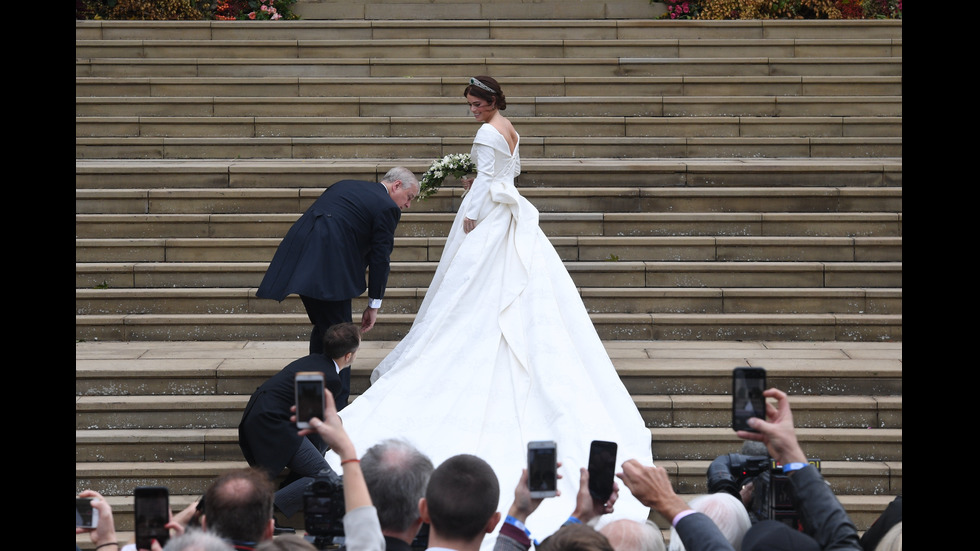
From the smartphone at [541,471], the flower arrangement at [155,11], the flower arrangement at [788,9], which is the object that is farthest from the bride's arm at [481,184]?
Result: the flower arrangement at [155,11]

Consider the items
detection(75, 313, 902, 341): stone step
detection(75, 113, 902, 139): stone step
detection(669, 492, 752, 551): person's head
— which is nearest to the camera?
detection(669, 492, 752, 551): person's head

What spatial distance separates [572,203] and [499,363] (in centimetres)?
307

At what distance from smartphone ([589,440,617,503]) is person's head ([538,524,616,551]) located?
0.47m

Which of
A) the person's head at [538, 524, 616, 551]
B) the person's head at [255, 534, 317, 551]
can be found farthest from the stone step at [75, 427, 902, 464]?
the person's head at [538, 524, 616, 551]

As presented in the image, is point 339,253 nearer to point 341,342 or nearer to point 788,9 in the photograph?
point 341,342

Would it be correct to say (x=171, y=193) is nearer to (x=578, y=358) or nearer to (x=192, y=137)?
(x=192, y=137)

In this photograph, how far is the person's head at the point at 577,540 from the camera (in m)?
2.29

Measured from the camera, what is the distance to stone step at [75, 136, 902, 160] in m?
9.43

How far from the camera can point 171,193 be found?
848 cm

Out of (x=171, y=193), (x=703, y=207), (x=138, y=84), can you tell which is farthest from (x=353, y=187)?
(x=138, y=84)

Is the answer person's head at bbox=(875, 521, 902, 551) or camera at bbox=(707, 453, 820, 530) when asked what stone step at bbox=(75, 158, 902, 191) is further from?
person's head at bbox=(875, 521, 902, 551)

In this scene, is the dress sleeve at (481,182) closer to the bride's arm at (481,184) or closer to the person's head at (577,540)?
the bride's arm at (481,184)

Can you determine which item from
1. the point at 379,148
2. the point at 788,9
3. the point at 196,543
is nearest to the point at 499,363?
the point at 196,543

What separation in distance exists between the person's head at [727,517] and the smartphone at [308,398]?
46.9 inches
